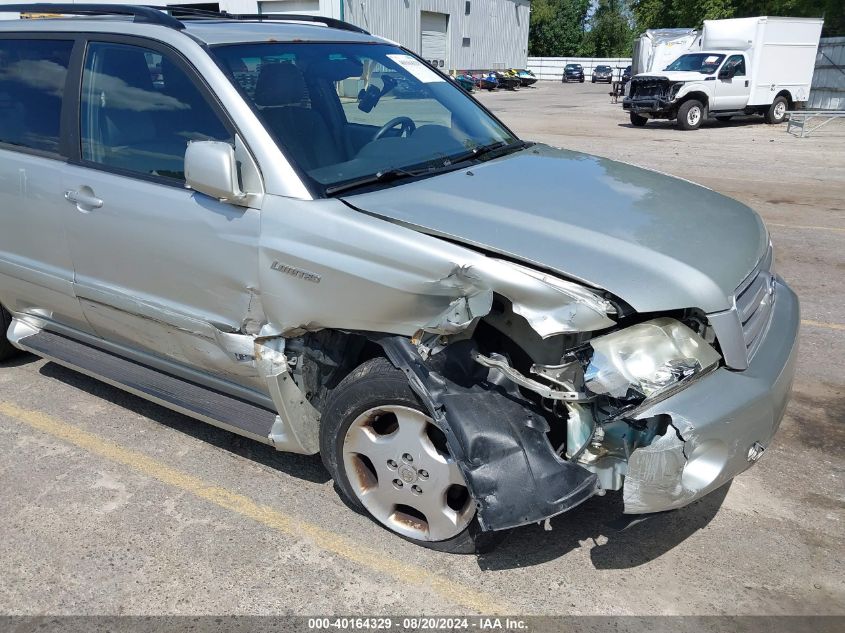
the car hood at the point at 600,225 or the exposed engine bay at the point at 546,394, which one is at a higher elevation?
the car hood at the point at 600,225

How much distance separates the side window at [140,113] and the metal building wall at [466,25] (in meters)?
32.5

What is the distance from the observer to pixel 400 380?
2691mm

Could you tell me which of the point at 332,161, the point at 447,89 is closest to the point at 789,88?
the point at 447,89

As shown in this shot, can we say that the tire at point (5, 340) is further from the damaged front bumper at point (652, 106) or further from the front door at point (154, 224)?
the damaged front bumper at point (652, 106)

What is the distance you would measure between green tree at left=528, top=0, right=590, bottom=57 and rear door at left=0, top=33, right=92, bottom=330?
7511 cm

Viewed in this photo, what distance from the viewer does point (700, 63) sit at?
68.8 feet

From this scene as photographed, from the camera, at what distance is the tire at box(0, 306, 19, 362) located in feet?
14.9

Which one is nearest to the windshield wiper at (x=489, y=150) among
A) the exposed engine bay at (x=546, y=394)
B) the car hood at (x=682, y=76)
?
the exposed engine bay at (x=546, y=394)

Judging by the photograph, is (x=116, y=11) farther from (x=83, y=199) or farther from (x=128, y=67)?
(x=83, y=199)

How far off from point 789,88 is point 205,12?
21947mm

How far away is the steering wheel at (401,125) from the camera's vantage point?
362cm

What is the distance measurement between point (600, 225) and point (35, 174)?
2.80m

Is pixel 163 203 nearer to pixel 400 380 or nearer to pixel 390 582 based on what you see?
pixel 400 380

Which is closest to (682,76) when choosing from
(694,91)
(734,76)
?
(694,91)
